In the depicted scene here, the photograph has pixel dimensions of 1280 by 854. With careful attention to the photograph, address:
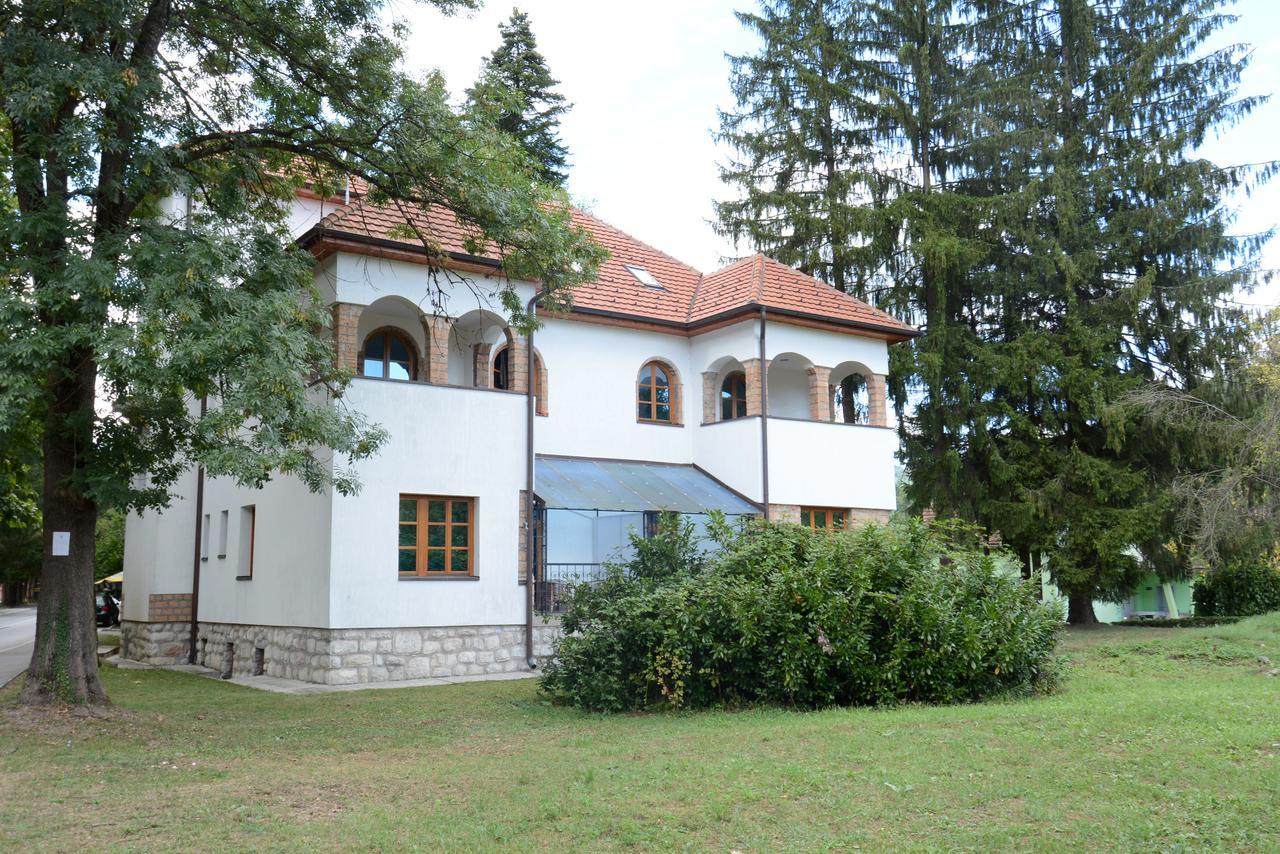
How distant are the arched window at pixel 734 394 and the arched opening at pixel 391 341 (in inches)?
265

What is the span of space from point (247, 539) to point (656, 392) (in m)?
7.98

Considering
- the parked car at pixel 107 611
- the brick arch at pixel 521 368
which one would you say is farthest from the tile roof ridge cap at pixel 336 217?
the parked car at pixel 107 611

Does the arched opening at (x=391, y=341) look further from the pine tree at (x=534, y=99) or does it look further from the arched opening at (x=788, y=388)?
the pine tree at (x=534, y=99)

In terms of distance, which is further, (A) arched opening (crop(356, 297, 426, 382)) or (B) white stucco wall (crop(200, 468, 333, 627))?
(A) arched opening (crop(356, 297, 426, 382))

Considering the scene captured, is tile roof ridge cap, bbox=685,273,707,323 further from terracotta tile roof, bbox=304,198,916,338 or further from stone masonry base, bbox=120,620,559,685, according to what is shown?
stone masonry base, bbox=120,620,559,685

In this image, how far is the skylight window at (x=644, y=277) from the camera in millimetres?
22219

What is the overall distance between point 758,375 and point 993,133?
30.7 ft

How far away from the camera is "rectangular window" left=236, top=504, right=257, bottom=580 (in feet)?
61.2

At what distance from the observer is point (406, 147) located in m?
12.8

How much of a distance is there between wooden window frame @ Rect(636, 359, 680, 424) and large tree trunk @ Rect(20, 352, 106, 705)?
10820mm

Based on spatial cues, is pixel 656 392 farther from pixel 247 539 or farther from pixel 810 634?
pixel 810 634

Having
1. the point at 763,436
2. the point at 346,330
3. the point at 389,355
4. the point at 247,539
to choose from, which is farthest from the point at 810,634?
the point at 247,539

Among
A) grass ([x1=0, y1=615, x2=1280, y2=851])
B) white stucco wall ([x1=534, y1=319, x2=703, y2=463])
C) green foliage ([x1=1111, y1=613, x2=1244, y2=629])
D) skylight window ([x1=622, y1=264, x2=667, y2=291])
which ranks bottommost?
green foliage ([x1=1111, y1=613, x2=1244, y2=629])

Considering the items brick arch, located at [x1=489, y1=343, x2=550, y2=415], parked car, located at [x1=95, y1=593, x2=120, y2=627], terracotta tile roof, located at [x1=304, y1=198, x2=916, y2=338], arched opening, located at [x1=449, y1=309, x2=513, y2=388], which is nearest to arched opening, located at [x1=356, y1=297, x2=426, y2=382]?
arched opening, located at [x1=449, y1=309, x2=513, y2=388]
